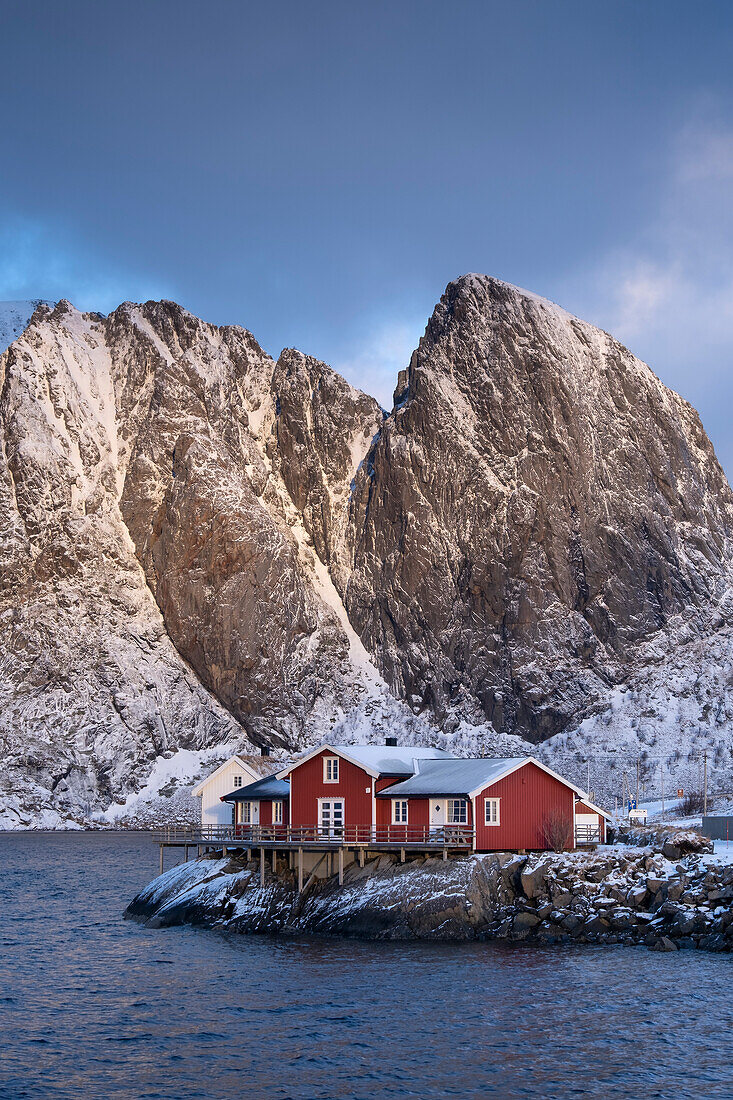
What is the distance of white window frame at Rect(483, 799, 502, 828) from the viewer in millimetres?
58500

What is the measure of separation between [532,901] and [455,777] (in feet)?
30.7

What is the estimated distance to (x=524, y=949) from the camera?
49406mm

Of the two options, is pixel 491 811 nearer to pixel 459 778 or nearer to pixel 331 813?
pixel 459 778

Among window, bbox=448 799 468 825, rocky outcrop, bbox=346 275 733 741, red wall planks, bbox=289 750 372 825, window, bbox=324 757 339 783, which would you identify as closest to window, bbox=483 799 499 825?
window, bbox=448 799 468 825

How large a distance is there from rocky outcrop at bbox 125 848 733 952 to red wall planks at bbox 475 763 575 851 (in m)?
2.95

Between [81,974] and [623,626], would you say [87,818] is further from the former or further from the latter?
[81,974]

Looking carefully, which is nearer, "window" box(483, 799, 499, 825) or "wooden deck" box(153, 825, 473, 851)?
"wooden deck" box(153, 825, 473, 851)

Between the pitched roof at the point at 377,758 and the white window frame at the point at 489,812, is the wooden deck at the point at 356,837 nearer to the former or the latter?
the white window frame at the point at 489,812

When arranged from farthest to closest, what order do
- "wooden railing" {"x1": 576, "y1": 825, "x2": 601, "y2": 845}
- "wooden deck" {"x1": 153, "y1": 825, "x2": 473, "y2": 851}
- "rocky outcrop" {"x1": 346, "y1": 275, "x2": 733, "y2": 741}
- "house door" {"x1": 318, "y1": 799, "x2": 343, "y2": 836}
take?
"rocky outcrop" {"x1": 346, "y1": 275, "x2": 733, "y2": 741}, "house door" {"x1": 318, "y1": 799, "x2": 343, "y2": 836}, "wooden railing" {"x1": 576, "y1": 825, "x2": 601, "y2": 845}, "wooden deck" {"x1": 153, "y1": 825, "x2": 473, "y2": 851}

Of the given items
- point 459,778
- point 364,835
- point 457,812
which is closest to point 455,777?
point 459,778

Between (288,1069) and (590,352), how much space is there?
164477 millimetres

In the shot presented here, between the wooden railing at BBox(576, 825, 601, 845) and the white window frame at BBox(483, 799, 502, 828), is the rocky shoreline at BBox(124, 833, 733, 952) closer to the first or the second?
the white window frame at BBox(483, 799, 502, 828)

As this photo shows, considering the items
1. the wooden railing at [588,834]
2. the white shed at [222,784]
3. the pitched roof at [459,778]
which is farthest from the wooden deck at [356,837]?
the white shed at [222,784]

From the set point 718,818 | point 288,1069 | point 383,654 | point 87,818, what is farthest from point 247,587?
point 288,1069
